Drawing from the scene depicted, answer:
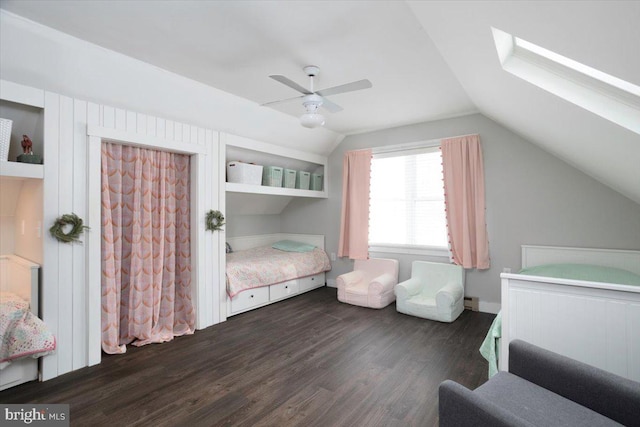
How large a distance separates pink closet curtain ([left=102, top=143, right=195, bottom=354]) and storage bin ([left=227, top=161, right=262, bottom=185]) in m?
0.60

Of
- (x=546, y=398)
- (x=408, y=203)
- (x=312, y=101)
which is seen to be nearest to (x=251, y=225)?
(x=408, y=203)

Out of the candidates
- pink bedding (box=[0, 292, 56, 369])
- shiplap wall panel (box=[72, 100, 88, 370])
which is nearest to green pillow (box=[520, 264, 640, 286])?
shiplap wall panel (box=[72, 100, 88, 370])

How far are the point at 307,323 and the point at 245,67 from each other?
9.07ft

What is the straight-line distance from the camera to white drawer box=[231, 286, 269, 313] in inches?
154

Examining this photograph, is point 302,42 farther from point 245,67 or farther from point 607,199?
point 607,199

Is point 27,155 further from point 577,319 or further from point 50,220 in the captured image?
point 577,319

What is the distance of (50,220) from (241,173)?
1972 millimetres

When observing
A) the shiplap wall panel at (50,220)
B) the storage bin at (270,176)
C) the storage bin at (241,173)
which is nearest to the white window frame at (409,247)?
the storage bin at (270,176)

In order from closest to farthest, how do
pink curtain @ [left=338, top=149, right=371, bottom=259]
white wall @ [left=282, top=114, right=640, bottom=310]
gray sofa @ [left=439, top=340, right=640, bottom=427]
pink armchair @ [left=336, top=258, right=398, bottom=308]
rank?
gray sofa @ [left=439, top=340, right=640, bottom=427]
white wall @ [left=282, top=114, right=640, bottom=310]
pink armchair @ [left=336, top=258, right=398, bottom=308]
pink curtain @ [left=338, top=149, right=371, bottom=259]

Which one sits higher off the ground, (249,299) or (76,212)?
(76,212)

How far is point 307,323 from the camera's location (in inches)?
144

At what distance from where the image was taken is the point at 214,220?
3.63 meters

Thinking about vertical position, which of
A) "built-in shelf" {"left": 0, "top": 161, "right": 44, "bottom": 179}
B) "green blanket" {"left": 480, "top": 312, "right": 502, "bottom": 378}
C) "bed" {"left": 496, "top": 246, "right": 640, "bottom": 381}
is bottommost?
"green blanket" {"left": 480, "top": 312, "right": 502, "bottom": 378}

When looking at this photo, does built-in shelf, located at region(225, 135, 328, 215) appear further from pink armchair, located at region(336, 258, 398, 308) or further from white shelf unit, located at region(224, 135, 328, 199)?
pink armchair, located at region(336, 258, 398, 308)
